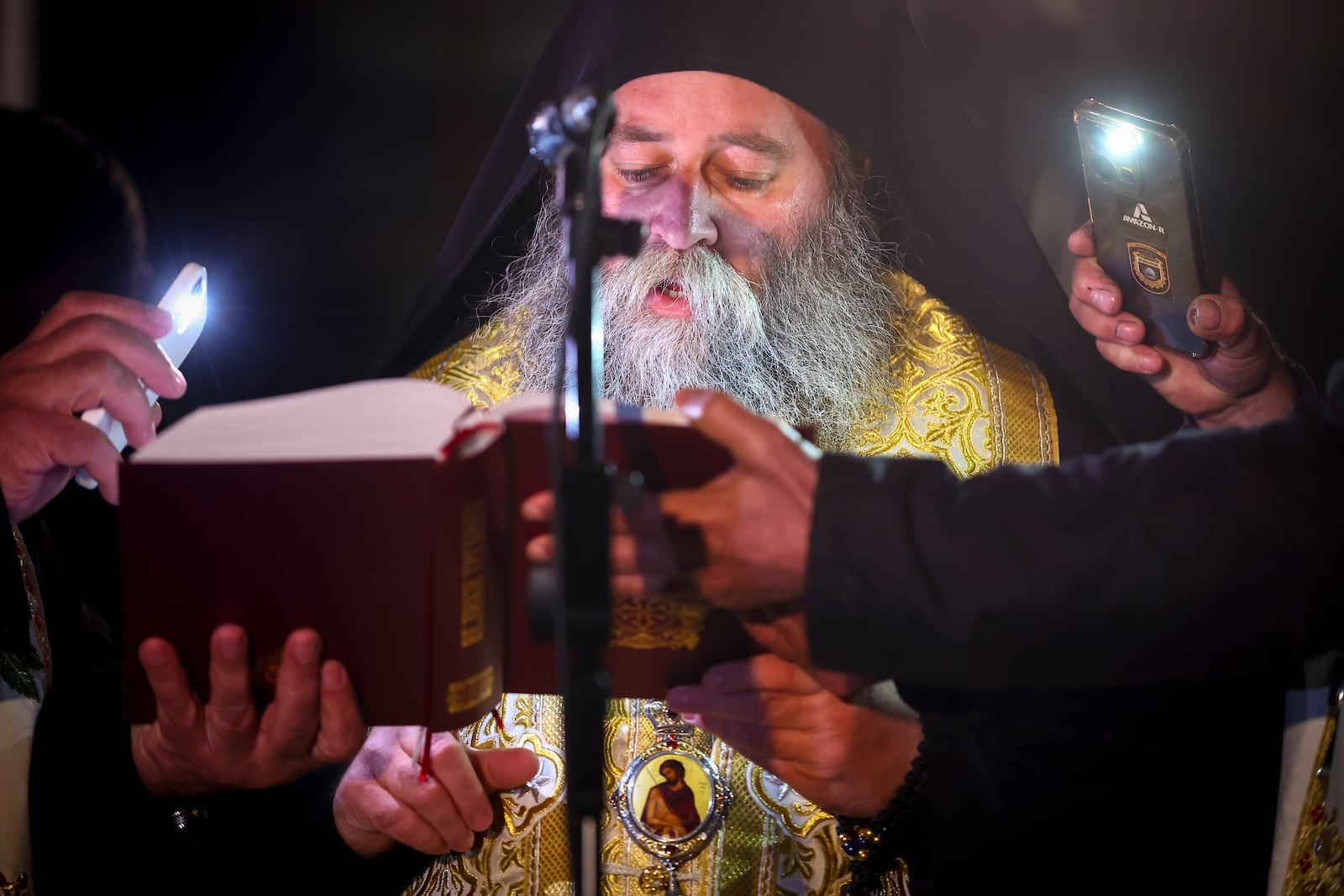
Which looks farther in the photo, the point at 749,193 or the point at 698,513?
the point at 749,193

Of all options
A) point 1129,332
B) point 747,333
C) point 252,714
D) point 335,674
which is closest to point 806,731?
point 335,674

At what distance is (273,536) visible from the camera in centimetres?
163

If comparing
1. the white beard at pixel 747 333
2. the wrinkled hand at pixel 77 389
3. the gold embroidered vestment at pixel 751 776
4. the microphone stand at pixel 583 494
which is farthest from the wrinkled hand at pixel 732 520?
the white beard at pixel 747 333

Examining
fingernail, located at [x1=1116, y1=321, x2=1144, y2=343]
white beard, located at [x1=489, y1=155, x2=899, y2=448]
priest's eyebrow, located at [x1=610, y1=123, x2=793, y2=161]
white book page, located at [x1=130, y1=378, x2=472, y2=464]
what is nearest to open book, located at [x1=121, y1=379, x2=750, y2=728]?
white book page, located at [x1=130, y1=378, x2=472, y2=464]

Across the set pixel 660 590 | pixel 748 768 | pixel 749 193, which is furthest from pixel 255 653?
pixel 749 193

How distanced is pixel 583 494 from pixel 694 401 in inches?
12.6

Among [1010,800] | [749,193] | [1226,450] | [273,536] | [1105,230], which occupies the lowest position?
[1010,800]

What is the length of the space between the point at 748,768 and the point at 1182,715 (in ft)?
3.05

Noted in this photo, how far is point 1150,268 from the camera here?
269 cm

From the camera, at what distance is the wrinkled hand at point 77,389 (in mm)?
2148

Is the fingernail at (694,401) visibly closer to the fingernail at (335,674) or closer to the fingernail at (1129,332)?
the fingernail at (335,674)

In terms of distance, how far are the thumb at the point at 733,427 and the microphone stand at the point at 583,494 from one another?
23 centimetres

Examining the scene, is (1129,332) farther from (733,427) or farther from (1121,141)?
(733,427)

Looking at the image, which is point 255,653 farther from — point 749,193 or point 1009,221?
point 1009,221
